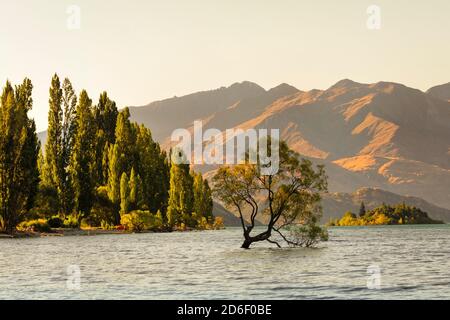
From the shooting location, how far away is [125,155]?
116 meters

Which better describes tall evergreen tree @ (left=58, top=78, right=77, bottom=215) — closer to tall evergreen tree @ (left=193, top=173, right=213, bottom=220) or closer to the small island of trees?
the small island of trees

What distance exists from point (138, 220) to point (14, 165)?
3020 cm

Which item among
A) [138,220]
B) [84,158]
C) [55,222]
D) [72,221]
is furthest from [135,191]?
[55,222]

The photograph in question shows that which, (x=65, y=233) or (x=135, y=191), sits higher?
(x=135, y=191)

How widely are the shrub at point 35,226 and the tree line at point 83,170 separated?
1.20 meters

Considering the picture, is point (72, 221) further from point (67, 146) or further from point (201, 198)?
point (201, 198)

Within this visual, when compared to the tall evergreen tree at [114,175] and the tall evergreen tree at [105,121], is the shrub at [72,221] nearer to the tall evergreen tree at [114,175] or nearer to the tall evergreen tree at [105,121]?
the tall evergreen tree at [114,175]

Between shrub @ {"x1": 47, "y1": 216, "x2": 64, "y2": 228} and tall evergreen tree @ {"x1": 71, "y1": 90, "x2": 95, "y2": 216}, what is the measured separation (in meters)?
3.20

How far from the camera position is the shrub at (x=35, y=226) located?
95.4 meters

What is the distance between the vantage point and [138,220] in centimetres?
11406

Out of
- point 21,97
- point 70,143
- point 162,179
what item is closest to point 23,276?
point 21,97

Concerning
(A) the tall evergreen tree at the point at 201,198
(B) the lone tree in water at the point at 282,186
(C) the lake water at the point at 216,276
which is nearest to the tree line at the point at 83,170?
(A) the tall evergreen tree at the point at 201,198

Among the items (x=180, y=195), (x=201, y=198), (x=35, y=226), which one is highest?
(x=180, y=195)

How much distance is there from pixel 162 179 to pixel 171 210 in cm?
602
